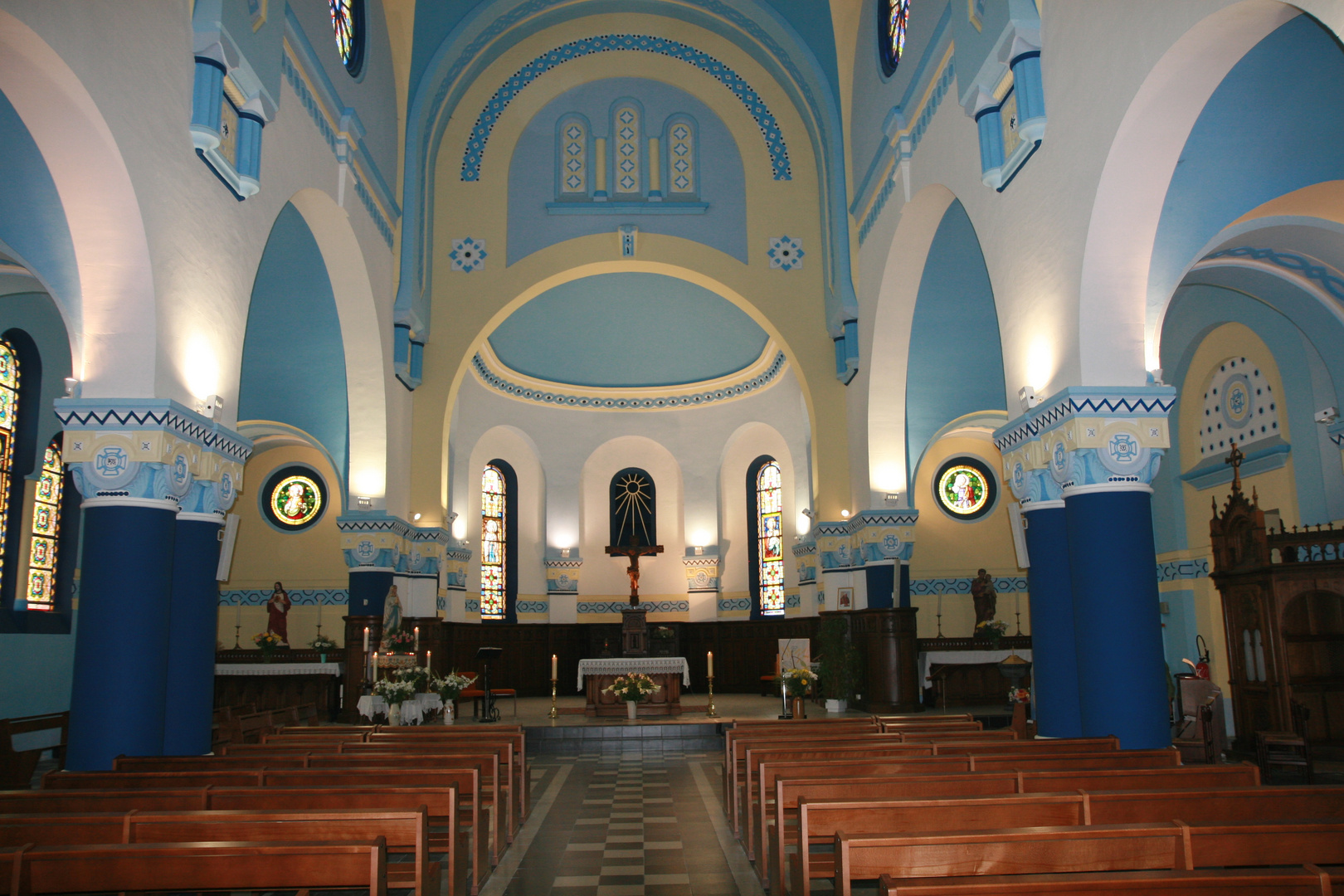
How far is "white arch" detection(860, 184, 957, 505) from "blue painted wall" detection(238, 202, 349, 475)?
26.1ft

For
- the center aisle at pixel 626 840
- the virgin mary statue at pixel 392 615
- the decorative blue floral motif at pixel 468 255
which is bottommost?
the center aisle at pixel 626 840

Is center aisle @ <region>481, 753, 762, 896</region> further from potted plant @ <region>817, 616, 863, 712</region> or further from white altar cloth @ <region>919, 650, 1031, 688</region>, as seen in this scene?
white altar cloth @ <region>919, 650, 1031, 688</region>

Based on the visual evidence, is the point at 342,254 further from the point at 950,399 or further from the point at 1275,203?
the point at 1275,203

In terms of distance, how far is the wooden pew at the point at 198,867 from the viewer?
3.73m

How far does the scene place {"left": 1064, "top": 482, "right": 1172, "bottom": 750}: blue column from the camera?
23.6ft

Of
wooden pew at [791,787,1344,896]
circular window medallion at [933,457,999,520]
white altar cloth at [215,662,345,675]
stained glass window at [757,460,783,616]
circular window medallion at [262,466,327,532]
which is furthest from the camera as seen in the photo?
stained glass window at [757,460,783,616]

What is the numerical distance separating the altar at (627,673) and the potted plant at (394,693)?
4.10m

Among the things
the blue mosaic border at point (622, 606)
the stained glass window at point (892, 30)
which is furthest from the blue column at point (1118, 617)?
the blue mosaic border at point (622, 606)

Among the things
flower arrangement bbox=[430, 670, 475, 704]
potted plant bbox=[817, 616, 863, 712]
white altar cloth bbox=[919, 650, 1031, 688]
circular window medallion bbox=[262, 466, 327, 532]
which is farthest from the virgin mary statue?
white altar cloth bbox=[919, 650, 1031, 688]

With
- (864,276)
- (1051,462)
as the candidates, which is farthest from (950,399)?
(1051,462)

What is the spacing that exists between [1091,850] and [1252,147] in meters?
7.01

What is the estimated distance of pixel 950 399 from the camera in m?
16.4

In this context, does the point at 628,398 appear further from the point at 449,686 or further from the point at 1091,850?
the point at 1091,850

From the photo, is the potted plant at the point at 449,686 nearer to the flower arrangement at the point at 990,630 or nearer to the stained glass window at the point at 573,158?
the stained glass window at the point at 573,158
